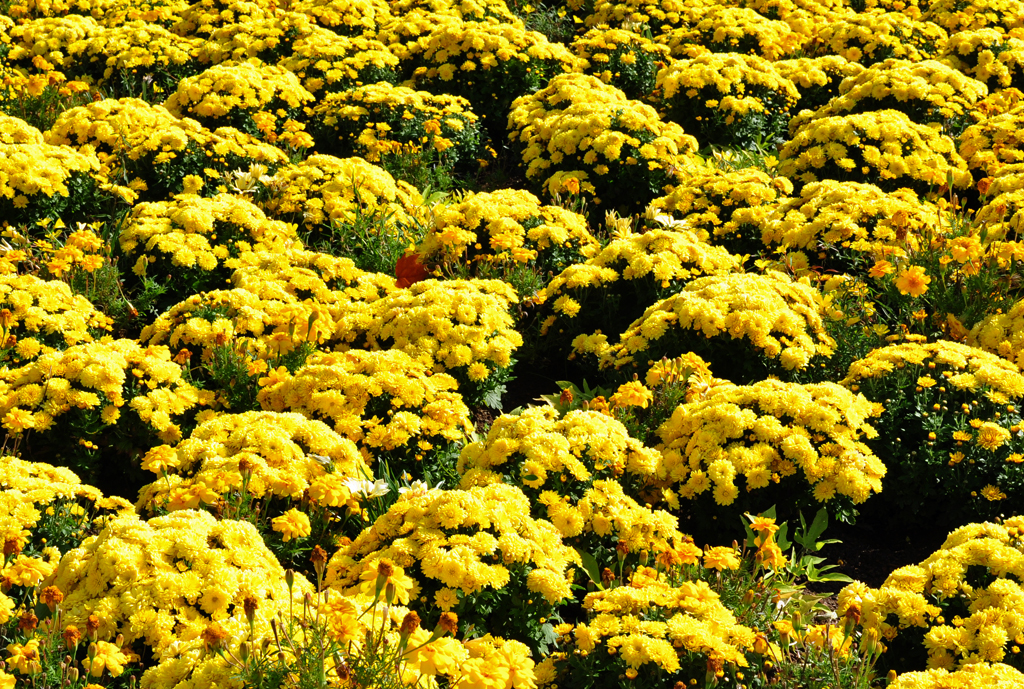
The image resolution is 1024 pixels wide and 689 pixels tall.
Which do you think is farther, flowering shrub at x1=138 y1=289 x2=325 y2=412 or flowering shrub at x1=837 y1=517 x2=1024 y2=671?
flowering shrub at x1=138 y1=289 x2=325 y2=412

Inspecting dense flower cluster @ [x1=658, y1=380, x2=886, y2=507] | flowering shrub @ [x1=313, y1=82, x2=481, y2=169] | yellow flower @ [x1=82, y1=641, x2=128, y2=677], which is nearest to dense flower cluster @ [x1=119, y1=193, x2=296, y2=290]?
flowering shrub @ [x1=313, y1=82, x2=481, y2=169]

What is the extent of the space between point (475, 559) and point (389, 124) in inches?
207

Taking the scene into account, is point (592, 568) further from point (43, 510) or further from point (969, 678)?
point (43, 510)

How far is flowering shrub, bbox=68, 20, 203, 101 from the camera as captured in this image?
8797 mm

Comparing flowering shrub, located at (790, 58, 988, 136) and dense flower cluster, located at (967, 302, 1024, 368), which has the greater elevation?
flowering shrub, located at (790, 58, 988, 136)

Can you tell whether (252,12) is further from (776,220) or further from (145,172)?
(776,220)

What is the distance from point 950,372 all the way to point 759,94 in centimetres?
448

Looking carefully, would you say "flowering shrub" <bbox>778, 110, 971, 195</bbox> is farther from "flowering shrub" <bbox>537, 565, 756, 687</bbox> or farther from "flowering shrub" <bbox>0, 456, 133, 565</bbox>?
"flowering shrub" <bbox>0, 456, 133, 565</bbox>

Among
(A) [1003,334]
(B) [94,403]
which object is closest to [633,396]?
(A) [1003,334]

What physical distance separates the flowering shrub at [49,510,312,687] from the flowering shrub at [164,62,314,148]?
15.7 ft

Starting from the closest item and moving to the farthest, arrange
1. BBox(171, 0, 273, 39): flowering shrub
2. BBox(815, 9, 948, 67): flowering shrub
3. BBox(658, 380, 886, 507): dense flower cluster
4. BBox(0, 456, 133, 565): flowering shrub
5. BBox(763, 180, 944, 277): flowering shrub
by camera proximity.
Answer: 1. BBox(0, 456, 133, 565): flowering shrub
2. BBox(658, 380, 886, 507): dense flower cluster
3. BBox(763, 180, 944, 277): flowering shrub
4. BBox(815, 9, 948, 67): flowering shrub
5. BBox(171, 0, 273, 39): flowering shrub

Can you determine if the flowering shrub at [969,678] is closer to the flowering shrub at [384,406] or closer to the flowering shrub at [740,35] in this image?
the flowering shrub at [384,406]

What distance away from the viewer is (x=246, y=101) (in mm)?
7805

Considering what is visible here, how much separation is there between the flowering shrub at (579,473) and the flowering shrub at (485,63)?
5.09 m
